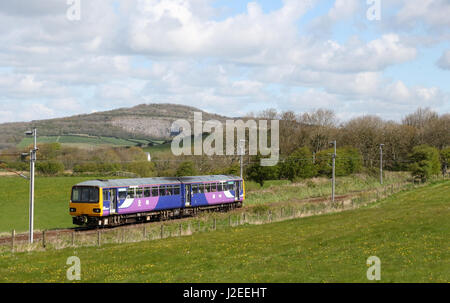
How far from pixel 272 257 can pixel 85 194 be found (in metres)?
19.9

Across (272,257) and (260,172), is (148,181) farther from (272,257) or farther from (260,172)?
(260,172)

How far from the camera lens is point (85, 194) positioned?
3728 centimetres

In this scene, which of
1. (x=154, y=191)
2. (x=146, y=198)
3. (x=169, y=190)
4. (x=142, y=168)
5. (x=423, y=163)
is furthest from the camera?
(x=142, y=168)

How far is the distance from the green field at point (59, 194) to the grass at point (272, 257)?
84.2ft

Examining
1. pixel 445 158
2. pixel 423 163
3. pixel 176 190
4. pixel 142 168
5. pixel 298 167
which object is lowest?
pixel 176 190

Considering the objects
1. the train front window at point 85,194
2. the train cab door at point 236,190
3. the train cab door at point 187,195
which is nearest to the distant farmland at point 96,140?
the train cab door at point 236,190

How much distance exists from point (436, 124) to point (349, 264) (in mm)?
88982

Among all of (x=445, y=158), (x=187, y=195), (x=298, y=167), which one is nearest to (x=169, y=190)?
(x=187, y=195)

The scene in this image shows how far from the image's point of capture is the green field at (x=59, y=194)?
53.8m

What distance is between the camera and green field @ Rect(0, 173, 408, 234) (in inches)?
2120

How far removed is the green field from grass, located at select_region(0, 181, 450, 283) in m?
25.7

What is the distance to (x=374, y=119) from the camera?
120562mm

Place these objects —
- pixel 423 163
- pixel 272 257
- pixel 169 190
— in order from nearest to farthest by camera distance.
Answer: pixel 272 257, pixel 169 190, pixel 423 163
